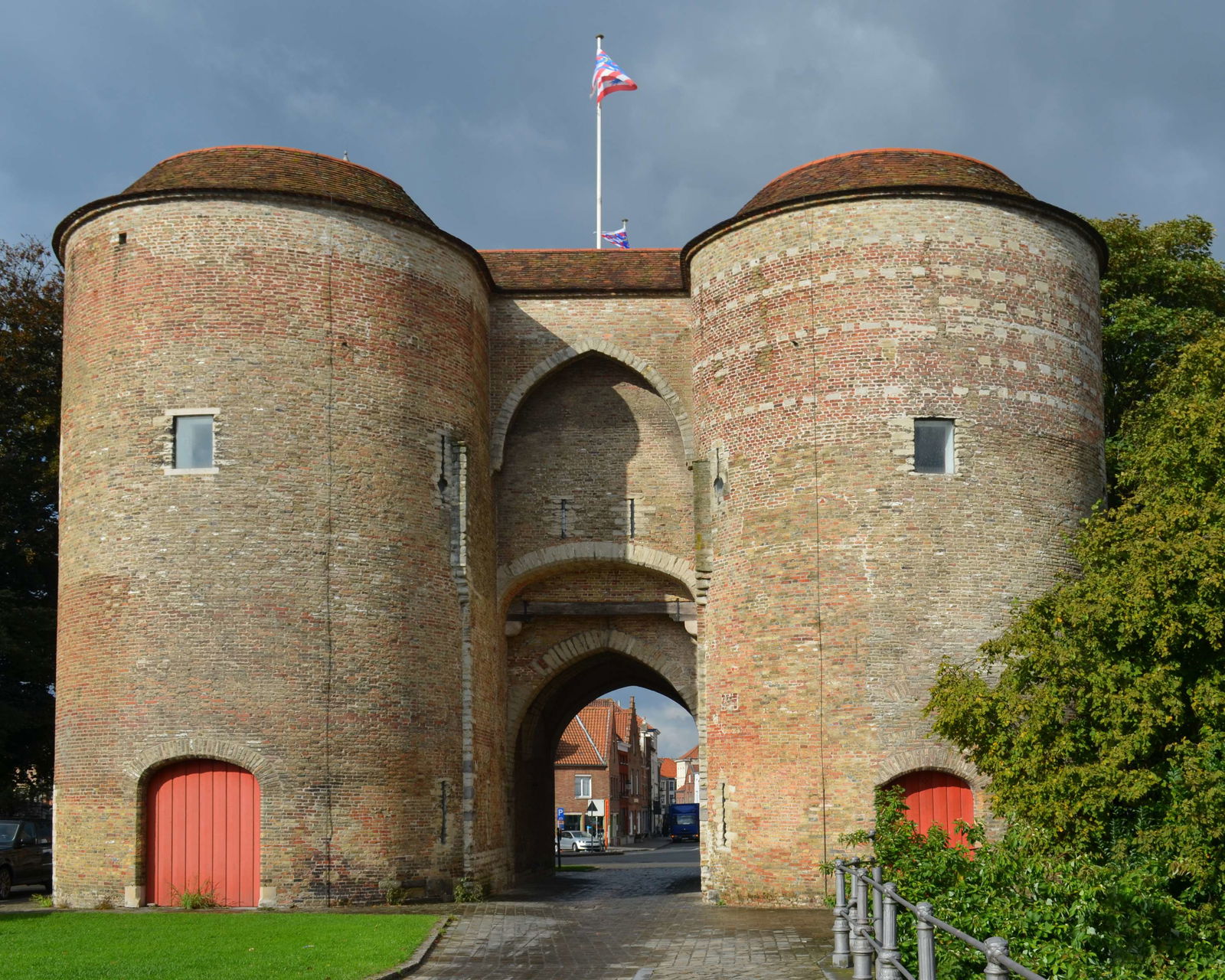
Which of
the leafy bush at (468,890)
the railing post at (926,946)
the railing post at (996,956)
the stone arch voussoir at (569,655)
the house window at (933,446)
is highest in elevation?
the house window at (933,446)

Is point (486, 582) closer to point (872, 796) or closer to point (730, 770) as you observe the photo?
point (730, 770)

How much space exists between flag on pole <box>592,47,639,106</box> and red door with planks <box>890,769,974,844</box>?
18174 mm

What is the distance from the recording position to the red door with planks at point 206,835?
2053 centimetres

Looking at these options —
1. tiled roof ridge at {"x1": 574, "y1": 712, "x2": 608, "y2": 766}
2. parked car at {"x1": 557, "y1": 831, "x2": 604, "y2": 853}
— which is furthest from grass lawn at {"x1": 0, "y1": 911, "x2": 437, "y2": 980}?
tiled roof ridge at {"x1": 574, "y1": 712, "x2": 608, "y2": 766}

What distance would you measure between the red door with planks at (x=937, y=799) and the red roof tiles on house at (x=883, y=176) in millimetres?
9096

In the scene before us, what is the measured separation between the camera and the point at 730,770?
2209 cm

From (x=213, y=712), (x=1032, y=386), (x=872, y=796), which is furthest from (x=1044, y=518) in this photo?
(x=213, y=712)

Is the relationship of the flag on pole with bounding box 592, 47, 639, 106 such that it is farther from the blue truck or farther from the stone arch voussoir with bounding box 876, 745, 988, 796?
the blue truck

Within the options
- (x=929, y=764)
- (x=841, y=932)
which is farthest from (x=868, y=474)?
(x=841, y=932)

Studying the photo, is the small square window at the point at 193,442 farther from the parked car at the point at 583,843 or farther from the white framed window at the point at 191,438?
the parked car at the point at 583,843

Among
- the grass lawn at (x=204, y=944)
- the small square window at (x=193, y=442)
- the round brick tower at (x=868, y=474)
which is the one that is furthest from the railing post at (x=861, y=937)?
the small square window at (x=193, y=442)

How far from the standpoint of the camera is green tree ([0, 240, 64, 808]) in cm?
2923

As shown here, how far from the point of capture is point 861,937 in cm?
1184

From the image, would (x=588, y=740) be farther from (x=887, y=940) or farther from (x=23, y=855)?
(x=887, y=940)
